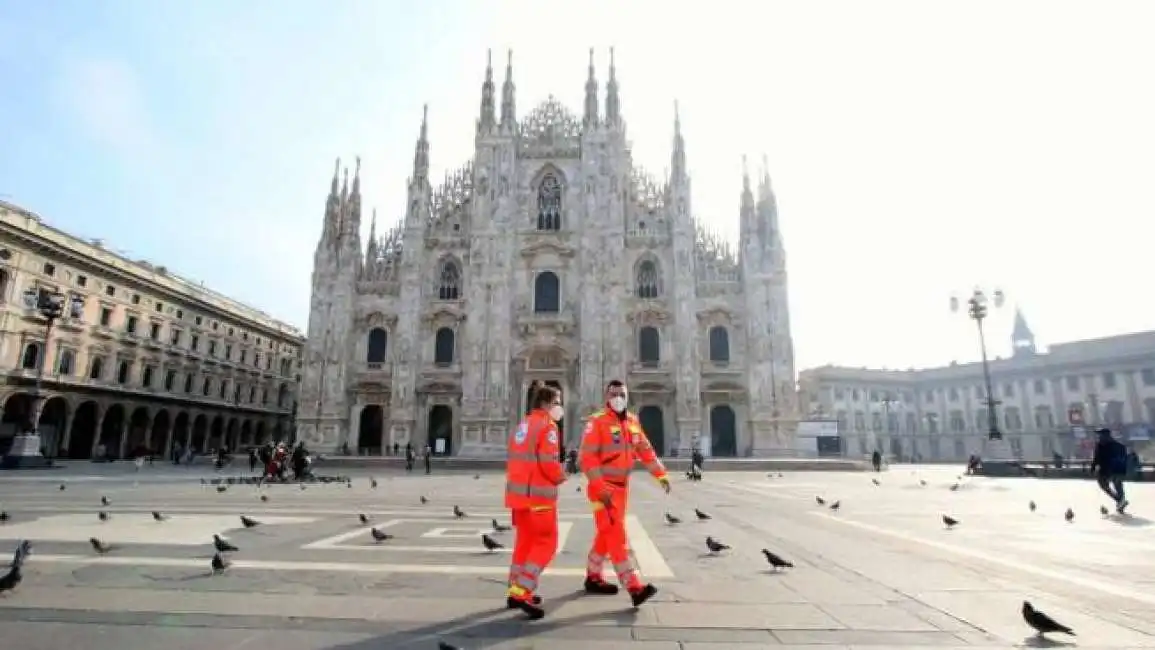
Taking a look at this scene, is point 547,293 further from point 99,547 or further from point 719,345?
point 99,547

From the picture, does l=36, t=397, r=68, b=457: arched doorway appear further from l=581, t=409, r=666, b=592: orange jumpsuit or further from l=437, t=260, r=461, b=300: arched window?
l=581, t=409, r=666, b=592: orange jumpsuit

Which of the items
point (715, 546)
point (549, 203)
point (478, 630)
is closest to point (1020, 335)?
point (549, 203)

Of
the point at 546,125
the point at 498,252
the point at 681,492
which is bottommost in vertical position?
the point at 681,492

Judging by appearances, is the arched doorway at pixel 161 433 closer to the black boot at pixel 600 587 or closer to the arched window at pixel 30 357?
the arched window at pixel 30 357

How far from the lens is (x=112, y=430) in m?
37.1

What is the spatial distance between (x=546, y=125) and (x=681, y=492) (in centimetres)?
2822

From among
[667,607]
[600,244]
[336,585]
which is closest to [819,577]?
[667,607]

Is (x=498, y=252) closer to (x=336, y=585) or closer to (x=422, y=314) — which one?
(x=422, y=314)

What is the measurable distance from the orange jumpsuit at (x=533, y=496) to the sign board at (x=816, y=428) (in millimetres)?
29806

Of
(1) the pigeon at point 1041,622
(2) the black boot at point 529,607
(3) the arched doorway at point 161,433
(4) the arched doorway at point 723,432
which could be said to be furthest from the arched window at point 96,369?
(1) the pigeon at point 1041,622

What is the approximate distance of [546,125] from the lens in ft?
122

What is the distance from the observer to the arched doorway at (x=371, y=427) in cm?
3316

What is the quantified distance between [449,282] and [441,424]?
8.04 meters

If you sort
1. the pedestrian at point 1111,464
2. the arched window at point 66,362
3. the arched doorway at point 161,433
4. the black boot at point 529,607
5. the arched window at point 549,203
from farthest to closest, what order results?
the arched doorway at point 161,433, the arched window at point 549,203, the arched window at point 66,362, the pedestrian at point 1111,464, the black boot at point 529,607
